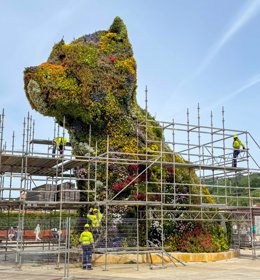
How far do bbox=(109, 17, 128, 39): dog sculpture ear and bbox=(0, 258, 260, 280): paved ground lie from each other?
12.0 meters

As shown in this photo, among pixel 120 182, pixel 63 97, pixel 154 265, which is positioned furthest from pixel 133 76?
pixel 154 265

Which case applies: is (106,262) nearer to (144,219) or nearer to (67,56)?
(144,219)

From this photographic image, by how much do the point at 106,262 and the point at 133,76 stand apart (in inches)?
372

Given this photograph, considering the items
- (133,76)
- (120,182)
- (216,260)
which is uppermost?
(133,76)

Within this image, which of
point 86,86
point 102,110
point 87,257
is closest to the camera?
point 87,257

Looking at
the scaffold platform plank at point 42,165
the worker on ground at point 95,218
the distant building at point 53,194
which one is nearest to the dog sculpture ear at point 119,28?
the scaffold platform plank at point 42,165

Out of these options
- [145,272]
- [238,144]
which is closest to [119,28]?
[238,144]

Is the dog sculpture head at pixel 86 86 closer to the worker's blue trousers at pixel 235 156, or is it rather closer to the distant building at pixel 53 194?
the distant building at pixel 53 194

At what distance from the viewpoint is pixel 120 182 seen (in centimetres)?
1955

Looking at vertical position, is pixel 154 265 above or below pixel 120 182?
below

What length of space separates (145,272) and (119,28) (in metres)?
13.1

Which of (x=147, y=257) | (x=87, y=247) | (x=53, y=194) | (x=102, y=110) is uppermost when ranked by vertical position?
(x=102, y=110)

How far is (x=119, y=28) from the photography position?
22.6 metres

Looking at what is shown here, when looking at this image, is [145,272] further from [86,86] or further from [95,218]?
[86,86]
